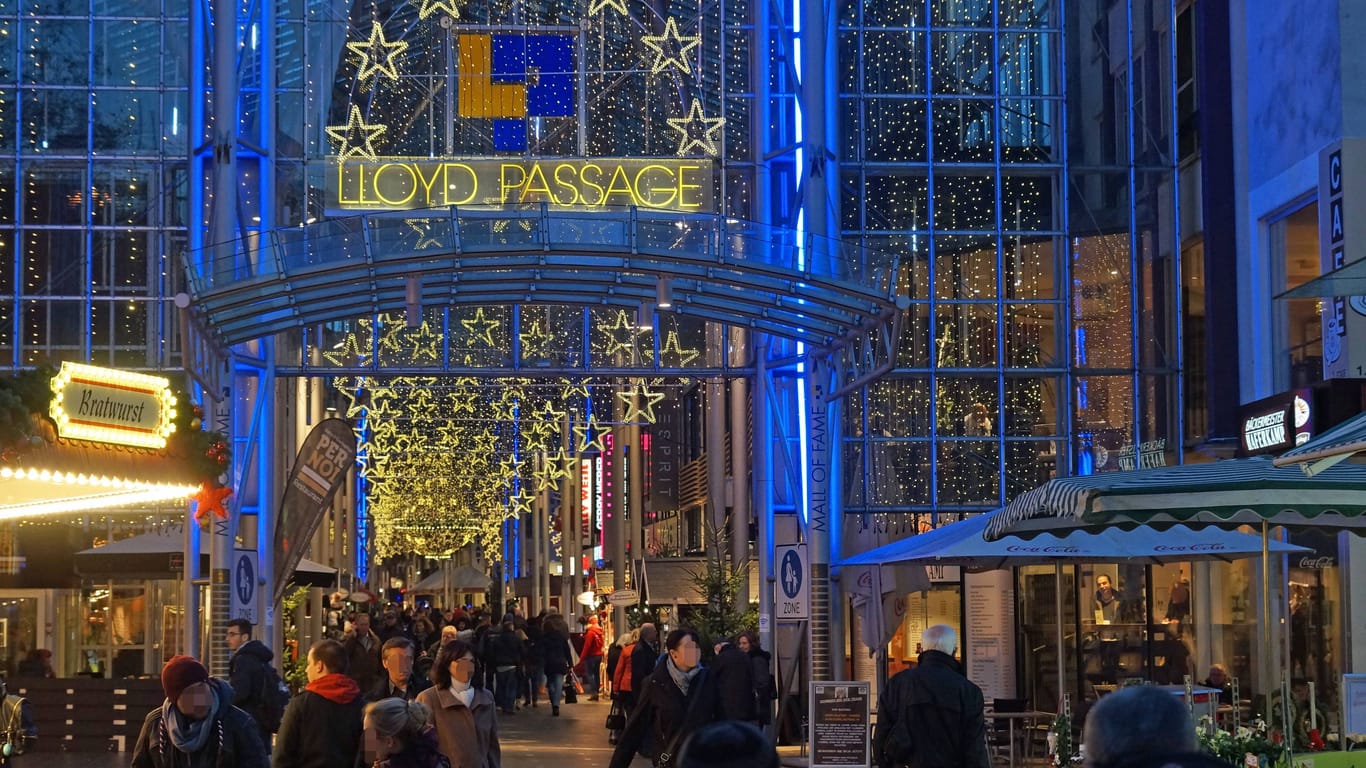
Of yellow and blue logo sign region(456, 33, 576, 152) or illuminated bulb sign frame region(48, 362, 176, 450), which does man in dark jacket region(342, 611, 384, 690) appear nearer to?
illuminated bulb sign frame region(48, 362, 176, 450)

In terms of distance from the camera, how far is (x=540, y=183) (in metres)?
26.9

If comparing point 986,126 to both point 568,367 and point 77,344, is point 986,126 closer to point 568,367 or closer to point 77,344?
point 568,367

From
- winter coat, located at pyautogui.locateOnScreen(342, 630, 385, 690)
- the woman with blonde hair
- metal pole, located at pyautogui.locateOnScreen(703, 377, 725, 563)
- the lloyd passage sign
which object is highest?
the lloyd passage sign

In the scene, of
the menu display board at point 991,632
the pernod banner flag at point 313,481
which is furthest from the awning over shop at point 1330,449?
the menu display board at point 991,632

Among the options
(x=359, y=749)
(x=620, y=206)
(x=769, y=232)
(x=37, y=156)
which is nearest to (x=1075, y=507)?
(x=359, y=749)

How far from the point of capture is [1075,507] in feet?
39.9

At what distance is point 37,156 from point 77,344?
275 cm

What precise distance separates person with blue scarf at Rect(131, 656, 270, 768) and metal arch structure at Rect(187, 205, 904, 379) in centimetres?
1149

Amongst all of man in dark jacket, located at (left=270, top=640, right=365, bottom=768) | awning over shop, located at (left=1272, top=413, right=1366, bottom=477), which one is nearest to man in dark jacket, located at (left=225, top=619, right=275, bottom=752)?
man in dark jacket, located at (left=270, top=640, right=365, bottom=768)

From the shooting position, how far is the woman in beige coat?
36.5ft

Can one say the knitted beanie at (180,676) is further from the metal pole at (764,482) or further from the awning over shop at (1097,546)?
the metal pole at (764,482)

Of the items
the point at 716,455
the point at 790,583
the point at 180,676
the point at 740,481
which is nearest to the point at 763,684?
the point at 790,583

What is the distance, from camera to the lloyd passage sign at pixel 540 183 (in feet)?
87.8

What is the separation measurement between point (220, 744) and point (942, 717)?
4091 mm
